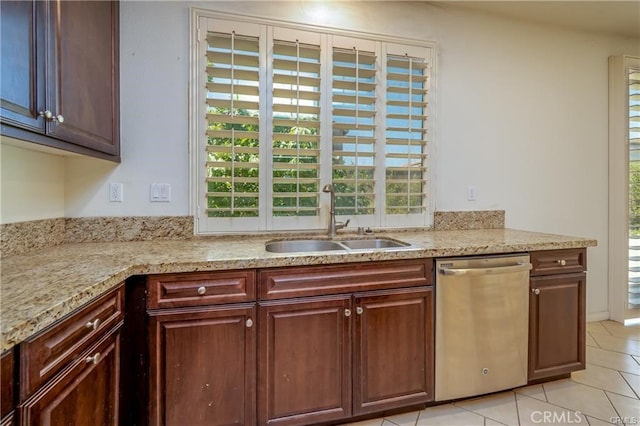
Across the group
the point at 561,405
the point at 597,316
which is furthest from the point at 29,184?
the point at 597,316

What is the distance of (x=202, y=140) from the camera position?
2043mm

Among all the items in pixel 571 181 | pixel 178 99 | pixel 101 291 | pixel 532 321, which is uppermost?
pixel 178 99

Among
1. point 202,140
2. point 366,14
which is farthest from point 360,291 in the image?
point 366,14

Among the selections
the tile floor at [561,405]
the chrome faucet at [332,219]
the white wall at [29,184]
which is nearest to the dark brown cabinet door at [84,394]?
the white wall at [29,184]

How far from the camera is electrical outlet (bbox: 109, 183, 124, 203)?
193cm

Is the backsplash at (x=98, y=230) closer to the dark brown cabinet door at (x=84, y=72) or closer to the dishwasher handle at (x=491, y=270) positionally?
the dark brown cabinet door at (x=84, y=72)

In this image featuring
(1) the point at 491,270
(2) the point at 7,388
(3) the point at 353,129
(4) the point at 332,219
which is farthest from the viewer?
(3) the point at 353,129

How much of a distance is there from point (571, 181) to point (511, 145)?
2.37ft

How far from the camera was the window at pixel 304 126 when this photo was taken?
2.05 metres

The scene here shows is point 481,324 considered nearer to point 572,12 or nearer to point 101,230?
point 101,230

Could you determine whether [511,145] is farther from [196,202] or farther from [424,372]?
[196,202]

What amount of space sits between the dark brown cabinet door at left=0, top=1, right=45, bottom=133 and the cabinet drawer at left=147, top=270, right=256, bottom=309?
73cm

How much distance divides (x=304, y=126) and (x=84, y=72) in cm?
120

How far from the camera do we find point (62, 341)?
0.93m
